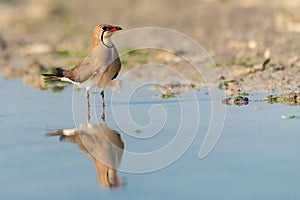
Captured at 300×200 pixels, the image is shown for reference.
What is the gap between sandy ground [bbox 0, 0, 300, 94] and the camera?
9.20m

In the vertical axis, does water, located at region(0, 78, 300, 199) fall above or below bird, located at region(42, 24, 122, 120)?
below

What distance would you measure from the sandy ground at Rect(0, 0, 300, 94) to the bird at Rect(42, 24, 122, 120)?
54.3 inches

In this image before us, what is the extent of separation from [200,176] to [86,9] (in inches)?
503

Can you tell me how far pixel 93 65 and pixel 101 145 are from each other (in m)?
1.87

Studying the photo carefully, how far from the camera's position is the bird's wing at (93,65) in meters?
7.32

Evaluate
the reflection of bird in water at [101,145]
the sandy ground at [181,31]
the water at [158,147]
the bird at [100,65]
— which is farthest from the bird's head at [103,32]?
the sandy ground at [181,31]

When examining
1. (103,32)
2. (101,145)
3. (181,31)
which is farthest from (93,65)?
(181,31)

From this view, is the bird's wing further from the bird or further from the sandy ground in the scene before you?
the sandy ground

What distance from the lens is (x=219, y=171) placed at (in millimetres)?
4770

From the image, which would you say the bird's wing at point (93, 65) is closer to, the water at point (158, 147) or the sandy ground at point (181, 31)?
the water at point (158, 147)

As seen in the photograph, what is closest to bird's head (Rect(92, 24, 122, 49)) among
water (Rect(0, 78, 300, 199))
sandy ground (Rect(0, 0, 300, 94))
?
water (Rect(0, 78, 300, 199))

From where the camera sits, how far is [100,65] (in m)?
7.31

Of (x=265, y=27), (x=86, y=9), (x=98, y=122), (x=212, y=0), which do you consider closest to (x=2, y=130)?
(x=98, y=122)

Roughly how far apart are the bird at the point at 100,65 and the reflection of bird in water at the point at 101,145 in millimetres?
982
